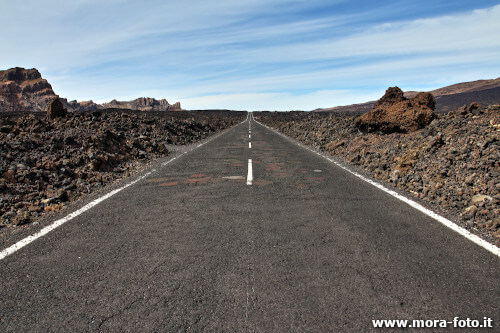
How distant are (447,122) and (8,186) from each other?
12206 mm

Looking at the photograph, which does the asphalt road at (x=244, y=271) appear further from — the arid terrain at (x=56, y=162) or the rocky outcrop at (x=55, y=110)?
the rocky outcrop at (x=55, y=110)

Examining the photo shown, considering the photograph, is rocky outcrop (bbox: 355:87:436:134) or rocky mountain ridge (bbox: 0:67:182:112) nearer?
rocky outcrop (bbox: 355:87:436:134)

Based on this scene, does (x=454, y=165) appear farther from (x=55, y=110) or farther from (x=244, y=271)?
(x=55, y=110)

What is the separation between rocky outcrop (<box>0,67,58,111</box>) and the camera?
126 m

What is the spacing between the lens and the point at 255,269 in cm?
333

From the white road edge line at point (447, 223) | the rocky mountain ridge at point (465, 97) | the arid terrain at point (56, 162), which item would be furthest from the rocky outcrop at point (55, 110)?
the rocky mountain ridge at point (465, 97)

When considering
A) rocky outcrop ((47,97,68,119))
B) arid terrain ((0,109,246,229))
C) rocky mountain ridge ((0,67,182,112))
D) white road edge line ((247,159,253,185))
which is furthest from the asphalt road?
rocky mountain ridge ((0,67,182,112))

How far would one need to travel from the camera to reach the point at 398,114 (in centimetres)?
1320

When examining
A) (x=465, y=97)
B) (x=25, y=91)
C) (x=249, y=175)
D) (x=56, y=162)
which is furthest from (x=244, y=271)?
(x=25, y=91)

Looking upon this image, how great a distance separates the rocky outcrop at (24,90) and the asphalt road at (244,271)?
139m

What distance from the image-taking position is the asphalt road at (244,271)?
260 centimetres

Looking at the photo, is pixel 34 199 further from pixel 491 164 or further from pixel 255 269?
pixel 491 164

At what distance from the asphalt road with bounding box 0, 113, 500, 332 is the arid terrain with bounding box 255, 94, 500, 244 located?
36.6 inches

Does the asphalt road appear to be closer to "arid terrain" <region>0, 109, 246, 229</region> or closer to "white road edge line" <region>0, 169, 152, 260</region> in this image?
"white road edge line" <region>0, 169, 152, 260</region>
